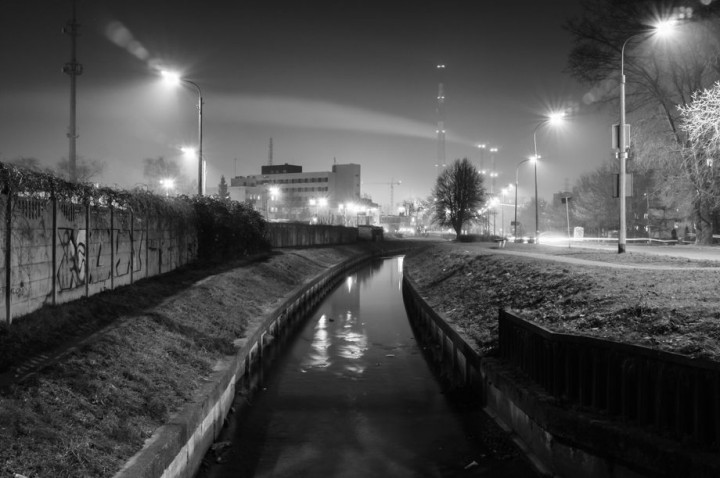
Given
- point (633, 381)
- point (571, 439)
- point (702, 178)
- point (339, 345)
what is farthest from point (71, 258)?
point (702, 178)

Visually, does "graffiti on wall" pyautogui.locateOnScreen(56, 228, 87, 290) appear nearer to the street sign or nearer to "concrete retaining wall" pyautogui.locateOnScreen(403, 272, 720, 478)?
"concrete retaining wall" pyautogui.locateOnScreen(403, 272, 720, 478)

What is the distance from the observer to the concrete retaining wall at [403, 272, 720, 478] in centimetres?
553

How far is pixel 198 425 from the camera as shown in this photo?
779 cm

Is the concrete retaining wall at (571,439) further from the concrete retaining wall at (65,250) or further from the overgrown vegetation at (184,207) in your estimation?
the overgrown vegetation at (184,207)

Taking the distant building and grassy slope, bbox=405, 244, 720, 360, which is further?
the distant building

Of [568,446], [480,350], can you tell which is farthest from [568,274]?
[568,446]

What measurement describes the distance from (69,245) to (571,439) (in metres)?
10.2

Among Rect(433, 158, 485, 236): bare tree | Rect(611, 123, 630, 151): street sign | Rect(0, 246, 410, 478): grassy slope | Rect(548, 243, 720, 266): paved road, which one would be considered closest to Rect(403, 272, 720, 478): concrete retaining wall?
Rect(0, 246, 410, 478): grassy slope

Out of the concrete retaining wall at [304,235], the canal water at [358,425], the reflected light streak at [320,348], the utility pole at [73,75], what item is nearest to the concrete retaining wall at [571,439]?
the canal water at [358,425]

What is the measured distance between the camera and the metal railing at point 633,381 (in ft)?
18.5

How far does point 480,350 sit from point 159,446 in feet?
22.9

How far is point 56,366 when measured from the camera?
696cm

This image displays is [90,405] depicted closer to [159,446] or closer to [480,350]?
[159,446]

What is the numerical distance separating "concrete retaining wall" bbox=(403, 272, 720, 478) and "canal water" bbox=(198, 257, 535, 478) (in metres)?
0.34
